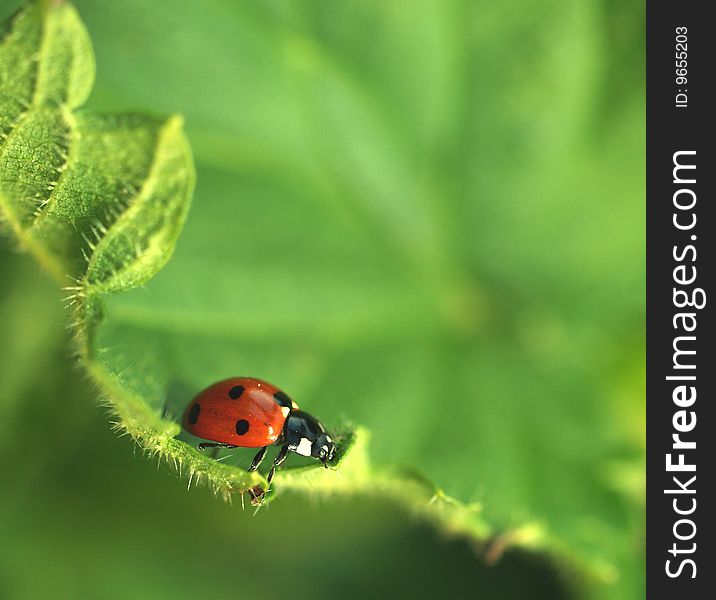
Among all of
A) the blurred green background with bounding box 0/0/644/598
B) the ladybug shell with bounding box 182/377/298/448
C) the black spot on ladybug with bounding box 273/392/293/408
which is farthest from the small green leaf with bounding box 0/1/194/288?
the blurred green background with bounding box 0/0/644/598

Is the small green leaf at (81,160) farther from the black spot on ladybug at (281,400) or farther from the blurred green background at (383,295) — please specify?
the blurred green background at (383,295)

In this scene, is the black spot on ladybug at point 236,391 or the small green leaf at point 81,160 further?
the black spot on ladybug at point 236,391

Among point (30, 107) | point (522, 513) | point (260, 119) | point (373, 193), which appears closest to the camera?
point (30, 107)

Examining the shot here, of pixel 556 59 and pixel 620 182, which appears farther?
pixel 620 182

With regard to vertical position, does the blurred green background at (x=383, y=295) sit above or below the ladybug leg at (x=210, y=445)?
above

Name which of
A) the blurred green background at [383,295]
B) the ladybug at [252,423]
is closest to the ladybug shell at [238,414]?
the ladybug at [252,423]
